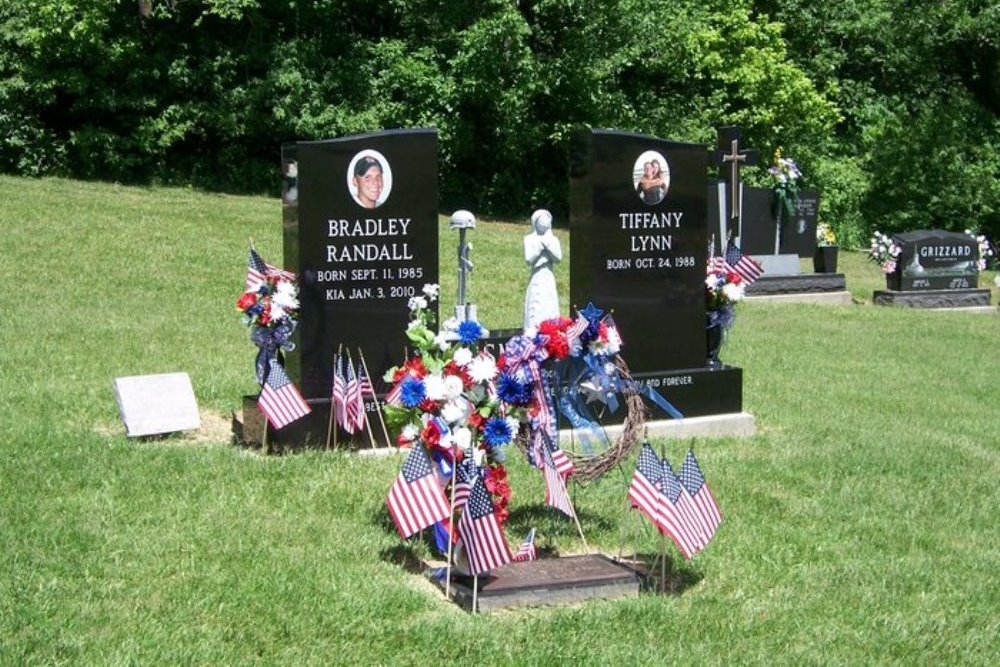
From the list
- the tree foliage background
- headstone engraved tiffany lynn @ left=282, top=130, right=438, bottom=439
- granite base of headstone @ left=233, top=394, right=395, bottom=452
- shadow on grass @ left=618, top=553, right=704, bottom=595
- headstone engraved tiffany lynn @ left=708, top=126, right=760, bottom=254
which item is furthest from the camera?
the tree foliage background

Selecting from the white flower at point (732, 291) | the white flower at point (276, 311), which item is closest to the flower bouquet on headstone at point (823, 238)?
the white flower at point (732, 291)

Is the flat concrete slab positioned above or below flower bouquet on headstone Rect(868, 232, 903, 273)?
below

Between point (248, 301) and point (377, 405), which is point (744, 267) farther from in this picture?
point (248, 301)

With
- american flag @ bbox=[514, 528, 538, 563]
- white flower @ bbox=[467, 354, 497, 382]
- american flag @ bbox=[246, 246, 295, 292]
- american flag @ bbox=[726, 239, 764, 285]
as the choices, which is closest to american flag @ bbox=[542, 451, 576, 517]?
american flag @ bbox=[514, 528, 538, 563]

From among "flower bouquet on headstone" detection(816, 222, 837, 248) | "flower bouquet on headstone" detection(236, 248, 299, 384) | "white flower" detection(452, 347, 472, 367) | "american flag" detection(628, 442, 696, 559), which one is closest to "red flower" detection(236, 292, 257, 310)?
"flower bouquet on headstone" detection(236, 248, 299, 384)

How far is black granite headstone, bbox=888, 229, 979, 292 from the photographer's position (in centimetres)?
2116

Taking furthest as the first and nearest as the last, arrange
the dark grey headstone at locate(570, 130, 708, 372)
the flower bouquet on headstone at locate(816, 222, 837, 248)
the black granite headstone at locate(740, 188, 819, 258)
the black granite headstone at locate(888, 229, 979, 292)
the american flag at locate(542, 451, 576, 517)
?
1. the flower bouquet on headstone at locate(816, 222, 837, 248)
2. the black granite headstone at locate(740, 188, 819, 258)
3. the black granite headstone at locate(888, 229, 979, 292)
4. the dark grey headstone at locate(570, 130, 708, 372)
5. the american flag at locate(542, 451, 576, 517)

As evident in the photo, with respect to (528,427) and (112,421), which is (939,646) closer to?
(528,427)

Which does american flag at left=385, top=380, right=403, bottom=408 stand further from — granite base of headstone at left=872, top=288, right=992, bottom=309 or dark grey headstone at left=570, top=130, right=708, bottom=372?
granite base of headstone at left=872, top=288, right=992, bottom=309

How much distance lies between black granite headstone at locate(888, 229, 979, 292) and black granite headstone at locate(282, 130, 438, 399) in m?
13.0

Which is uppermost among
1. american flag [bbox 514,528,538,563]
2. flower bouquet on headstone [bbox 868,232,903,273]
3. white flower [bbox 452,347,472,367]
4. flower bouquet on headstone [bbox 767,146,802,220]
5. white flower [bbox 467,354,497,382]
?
flower bouquet on headstone [bbox 767,146,802,220]

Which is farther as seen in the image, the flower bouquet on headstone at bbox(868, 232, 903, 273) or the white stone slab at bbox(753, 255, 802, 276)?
the white stone slab at bbox(753, 255, 802, 276)

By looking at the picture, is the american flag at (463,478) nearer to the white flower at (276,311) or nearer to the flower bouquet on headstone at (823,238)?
the white flower at (276,311)

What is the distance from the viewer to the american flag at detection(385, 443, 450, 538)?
21.5ft
